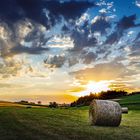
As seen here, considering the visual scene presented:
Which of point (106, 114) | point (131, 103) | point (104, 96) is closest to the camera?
point (106, 114)

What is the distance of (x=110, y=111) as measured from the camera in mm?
24734

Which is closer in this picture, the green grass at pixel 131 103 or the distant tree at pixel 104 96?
the green grass at pixel 131 103

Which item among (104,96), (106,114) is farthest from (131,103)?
(106,114)

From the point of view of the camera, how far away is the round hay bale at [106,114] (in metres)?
24.5

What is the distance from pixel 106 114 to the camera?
2475cm

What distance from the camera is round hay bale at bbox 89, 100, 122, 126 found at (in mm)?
24491

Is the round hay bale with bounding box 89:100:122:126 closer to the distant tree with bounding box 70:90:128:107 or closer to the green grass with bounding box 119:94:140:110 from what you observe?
the green grass with bounding box 119:94:140:110

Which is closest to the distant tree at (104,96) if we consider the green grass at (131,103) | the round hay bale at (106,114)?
the green grass at (131,103)

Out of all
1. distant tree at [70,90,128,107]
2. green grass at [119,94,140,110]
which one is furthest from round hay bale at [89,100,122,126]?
distant tree at [70,90,128,107]

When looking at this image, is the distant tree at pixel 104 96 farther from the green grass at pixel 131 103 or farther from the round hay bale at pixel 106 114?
the round hay bale at pixel 106 114

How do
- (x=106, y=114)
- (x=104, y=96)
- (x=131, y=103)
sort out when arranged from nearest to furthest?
(x=106, y=114)
(x=131, y=103)
(x=104, y=96)

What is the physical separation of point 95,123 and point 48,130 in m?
7.72

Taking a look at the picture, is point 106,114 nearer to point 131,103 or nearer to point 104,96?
point 131,103

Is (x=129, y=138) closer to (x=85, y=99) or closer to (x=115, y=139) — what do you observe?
(x=115, y=139)
